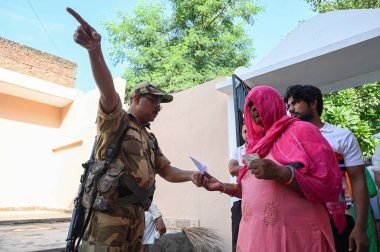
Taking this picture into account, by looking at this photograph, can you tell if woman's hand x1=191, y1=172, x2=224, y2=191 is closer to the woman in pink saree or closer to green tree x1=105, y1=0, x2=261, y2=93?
the woman in pink saree

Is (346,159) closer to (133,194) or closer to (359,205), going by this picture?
(359,205)

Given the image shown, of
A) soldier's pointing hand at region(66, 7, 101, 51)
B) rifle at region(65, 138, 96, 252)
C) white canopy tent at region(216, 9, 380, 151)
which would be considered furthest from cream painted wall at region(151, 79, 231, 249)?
soldier's pointing hand at region(66, 7, 101, 51)

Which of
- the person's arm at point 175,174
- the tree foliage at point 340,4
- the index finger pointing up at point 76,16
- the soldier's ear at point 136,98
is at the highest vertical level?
the tree foliage at point 340,4

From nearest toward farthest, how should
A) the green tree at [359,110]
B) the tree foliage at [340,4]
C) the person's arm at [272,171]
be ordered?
the person's arm at [272,171], the green tree at [359,110], the tree foliage at [340,4]

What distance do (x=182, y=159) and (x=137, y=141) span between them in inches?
127

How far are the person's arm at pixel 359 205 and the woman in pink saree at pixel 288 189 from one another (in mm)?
442

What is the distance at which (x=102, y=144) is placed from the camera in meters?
1.78

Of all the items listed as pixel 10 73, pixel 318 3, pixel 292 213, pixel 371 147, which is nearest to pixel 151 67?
pixel 10 73

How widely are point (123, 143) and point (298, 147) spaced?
1.02 m

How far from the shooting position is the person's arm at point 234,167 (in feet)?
8.15

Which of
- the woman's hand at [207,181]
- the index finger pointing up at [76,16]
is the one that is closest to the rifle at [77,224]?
the woman's hand at [207,181]

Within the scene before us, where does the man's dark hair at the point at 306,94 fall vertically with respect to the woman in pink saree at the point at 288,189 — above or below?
above

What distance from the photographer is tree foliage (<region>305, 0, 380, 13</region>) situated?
964 centimetres

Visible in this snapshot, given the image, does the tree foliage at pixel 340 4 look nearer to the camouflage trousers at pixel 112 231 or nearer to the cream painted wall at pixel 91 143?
the cream painted wall at pixel 91 143
